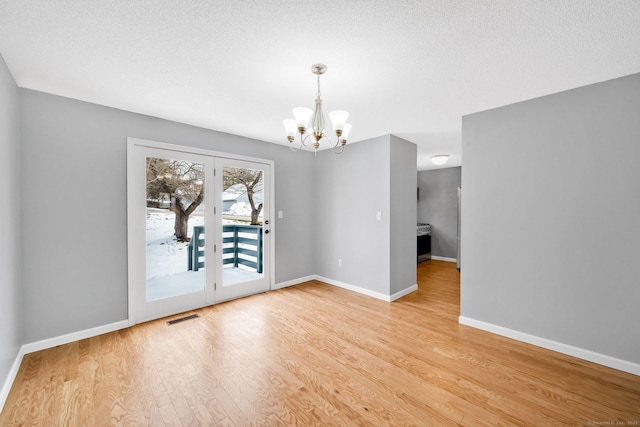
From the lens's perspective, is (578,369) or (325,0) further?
(578,369)

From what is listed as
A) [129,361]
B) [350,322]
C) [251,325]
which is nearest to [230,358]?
[251,325]

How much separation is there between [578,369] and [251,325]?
3075 millimetres

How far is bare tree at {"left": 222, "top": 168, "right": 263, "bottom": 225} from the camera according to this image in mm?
3834

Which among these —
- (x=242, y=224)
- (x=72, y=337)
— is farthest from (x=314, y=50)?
(x=72, y=337)

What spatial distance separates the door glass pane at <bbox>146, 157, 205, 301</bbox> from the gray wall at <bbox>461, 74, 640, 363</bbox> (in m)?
3.38

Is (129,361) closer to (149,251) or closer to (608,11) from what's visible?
(149,251)

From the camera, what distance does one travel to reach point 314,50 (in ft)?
6.09

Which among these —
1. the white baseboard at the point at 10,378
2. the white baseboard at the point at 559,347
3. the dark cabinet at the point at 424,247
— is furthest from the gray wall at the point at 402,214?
the white baseboard at the point at 10,378

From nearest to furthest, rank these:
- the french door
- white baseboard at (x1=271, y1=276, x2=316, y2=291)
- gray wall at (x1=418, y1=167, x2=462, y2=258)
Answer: the french door
white baseboard at (x1=271, y1=276, x2=316, y2=291)
gray wall at (x1=418, y1=167, x2=462, y2=258)

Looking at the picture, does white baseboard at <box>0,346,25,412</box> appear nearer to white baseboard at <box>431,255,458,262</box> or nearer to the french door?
the french door

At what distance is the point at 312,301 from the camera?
383 cm

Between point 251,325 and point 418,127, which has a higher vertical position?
point 418,127

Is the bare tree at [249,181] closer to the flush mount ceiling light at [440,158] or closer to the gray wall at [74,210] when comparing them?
the gray wall at [74,210]

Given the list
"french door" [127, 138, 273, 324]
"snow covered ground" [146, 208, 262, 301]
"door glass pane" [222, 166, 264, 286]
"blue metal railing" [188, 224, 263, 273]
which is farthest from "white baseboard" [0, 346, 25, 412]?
"door glass pane" [222, 166, 264, 286]
